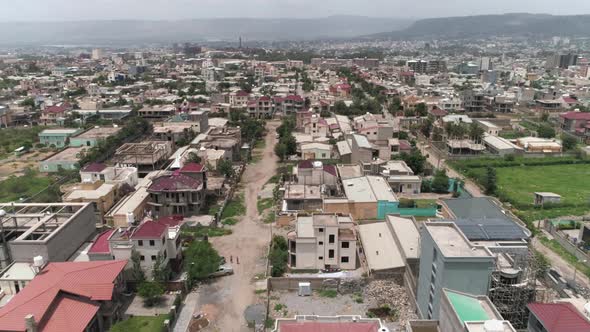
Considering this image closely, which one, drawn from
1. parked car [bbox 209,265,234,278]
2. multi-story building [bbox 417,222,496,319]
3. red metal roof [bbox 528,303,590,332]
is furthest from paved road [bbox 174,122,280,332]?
red metal roof [bbox 528,303,590,332]

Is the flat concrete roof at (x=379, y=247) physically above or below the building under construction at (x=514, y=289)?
below

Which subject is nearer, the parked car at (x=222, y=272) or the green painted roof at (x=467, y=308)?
the green painted roof at (x=467, y=308)

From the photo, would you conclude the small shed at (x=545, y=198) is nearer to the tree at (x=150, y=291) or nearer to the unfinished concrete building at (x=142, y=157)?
the tree at (x=150, y=291)

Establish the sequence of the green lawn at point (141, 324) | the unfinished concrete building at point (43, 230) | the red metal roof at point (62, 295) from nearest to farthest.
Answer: the red metal roof at point (62, 295) < the green lawn at point (141, 324) < the unfinished concrete building at point (43, 230)

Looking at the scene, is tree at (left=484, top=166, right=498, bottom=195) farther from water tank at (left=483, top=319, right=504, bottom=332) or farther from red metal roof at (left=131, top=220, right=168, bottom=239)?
red metal roof at (left=131, top=220, right=168, bottom=239)

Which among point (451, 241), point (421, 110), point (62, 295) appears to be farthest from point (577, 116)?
point (62, 295)

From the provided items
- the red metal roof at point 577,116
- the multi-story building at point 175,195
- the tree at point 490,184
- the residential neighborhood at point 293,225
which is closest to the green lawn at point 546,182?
the residential neighborhood at point 293,225

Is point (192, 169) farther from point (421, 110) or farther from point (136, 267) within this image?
point (421, 110)

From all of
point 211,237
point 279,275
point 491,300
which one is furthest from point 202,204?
point 491,300
